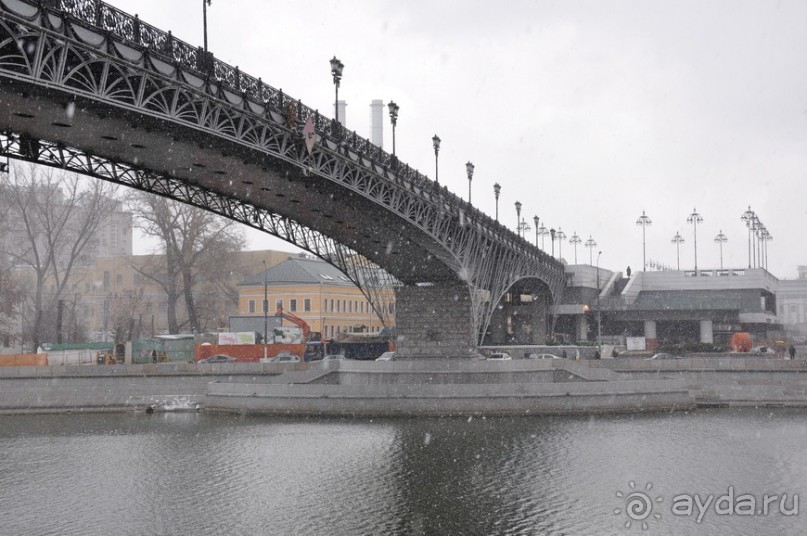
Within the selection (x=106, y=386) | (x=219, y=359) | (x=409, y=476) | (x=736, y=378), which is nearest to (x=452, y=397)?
(x=409, y=476)

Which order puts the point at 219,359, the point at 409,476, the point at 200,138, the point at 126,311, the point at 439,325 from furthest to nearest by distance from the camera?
1. the point at 126,311
2. the point at 439,325
3. the point at 219,359
4. the point at 200,138
5. the point at 409,476

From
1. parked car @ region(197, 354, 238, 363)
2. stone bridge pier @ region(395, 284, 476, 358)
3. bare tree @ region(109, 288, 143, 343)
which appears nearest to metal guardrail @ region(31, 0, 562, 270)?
stone bridge pier @ region(395, 284, 476, 358)

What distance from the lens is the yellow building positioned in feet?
258

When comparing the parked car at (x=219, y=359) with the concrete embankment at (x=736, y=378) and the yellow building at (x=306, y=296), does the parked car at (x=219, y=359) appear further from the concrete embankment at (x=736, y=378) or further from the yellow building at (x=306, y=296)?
the yellow building at (x=306, y=296)

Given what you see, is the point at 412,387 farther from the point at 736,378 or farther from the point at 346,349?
the point at 346,349

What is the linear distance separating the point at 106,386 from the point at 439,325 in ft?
74.4

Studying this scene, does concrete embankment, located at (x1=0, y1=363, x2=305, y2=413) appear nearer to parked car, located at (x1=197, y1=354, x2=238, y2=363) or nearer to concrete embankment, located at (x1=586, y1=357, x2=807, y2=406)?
parked car, located at (x1=197, y1=354, x2=238, y2=363)

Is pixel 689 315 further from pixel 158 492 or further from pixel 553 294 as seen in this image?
pixel 158 492

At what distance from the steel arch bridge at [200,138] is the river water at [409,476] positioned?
10.4 metres

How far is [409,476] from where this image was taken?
2319cm

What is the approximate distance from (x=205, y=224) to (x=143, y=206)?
16.1 feet

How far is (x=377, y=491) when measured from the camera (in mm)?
21406

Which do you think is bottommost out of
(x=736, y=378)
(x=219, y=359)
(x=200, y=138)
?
(x=736, y=378)

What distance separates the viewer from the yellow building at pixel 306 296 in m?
78.7
